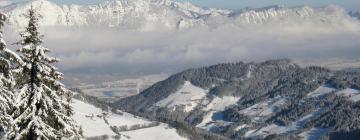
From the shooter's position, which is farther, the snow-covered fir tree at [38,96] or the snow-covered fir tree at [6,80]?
the snow-covered fir tree at [38,96]

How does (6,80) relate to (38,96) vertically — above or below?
above

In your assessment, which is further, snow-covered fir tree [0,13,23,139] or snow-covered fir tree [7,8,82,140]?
snow-covered fir tree [7,8,82,140]

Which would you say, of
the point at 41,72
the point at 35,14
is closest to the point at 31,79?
the point at 41,72

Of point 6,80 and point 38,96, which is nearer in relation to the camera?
point 6,80
